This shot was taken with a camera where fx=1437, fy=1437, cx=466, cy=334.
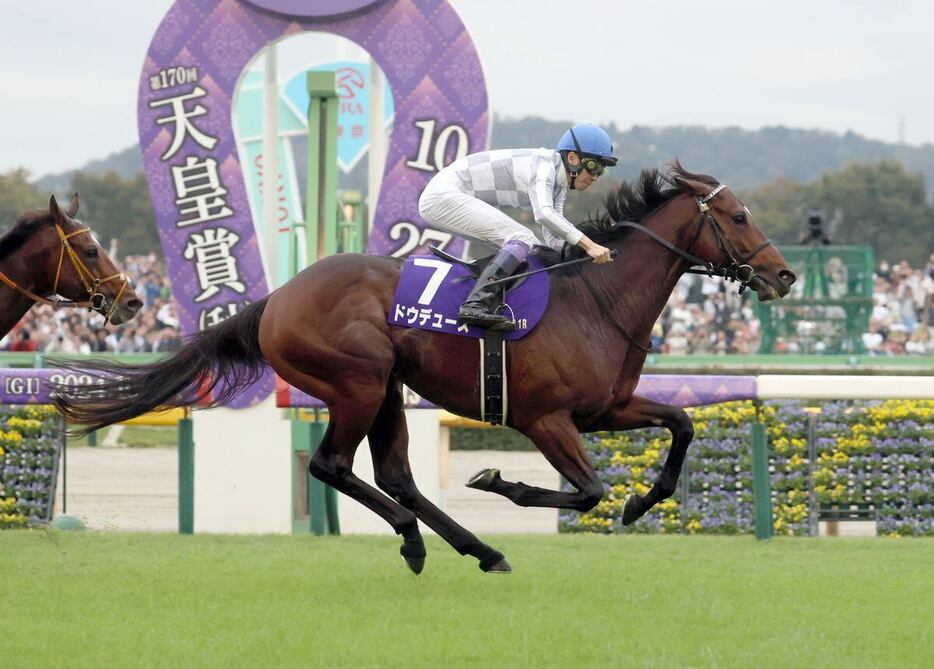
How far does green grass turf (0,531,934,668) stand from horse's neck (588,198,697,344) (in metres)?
1.08

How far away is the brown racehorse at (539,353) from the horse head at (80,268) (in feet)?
3.28

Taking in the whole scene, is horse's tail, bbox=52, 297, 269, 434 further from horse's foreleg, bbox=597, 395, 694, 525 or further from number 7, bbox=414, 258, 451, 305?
horse's foreleg, bbox=597, 395, 694, 525

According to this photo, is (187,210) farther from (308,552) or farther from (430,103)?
(308,552)

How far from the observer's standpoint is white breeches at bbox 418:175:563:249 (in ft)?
19.0

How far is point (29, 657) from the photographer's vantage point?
427 centimetres

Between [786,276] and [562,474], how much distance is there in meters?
1.22

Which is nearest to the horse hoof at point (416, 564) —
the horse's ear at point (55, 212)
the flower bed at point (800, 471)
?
the horse's ear at point (55, 212)

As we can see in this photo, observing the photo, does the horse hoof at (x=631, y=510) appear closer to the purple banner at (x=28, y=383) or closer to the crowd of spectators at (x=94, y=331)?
the purple banner at (x=28, y=383)

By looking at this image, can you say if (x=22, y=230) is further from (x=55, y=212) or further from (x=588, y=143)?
(x=588, y=143)

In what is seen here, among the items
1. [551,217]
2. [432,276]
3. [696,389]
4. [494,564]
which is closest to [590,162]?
[551,217]

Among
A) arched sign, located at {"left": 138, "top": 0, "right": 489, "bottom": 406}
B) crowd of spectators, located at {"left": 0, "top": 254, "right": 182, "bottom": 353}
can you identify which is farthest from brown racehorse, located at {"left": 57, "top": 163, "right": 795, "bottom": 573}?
crowd of spectators, located at {"left": 0, "top": 254, "right": 182, "bottom": 353}

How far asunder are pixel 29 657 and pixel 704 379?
4157 millimetres

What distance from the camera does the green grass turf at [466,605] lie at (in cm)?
431

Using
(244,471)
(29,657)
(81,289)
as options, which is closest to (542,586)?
(29,657)
